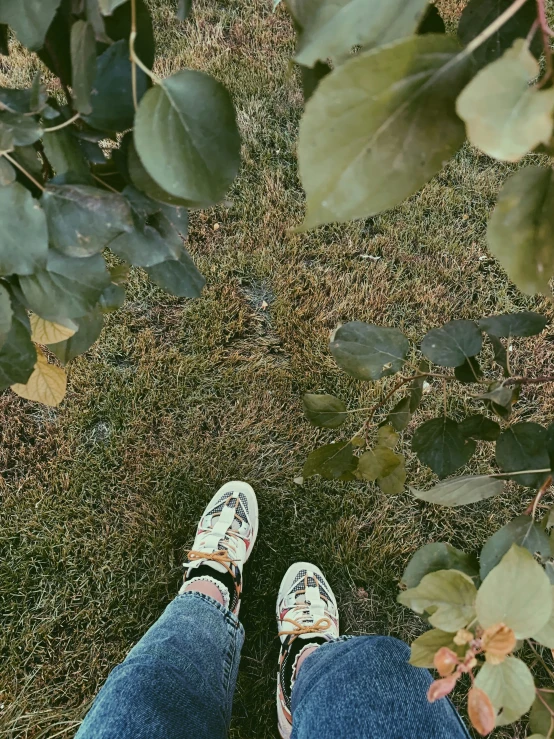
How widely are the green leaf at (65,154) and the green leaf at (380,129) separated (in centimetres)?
23

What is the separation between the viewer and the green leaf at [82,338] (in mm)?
664

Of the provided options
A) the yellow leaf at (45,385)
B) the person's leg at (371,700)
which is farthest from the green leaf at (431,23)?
the person's leg at (371,700)

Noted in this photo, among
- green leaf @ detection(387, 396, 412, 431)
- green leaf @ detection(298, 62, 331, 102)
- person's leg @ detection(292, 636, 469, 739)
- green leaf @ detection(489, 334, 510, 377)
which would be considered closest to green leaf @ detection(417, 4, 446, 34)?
green leaf @ detection(298, 62, 331, 102)

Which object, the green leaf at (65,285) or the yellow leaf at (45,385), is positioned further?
the yellow leaf at (45,385)

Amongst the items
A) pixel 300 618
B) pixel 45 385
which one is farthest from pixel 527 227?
pixel 300 618

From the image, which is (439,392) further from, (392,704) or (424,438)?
(424,438)

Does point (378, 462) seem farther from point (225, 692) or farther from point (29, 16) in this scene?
point (225, 692)

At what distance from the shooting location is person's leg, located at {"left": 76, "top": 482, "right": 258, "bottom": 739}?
1287mm

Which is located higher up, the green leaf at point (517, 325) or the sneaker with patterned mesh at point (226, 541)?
the green leaf at point (517, 325)

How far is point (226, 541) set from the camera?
72.9 inches

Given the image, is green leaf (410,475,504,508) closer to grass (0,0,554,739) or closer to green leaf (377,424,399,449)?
green leaf (377,424,399,449)

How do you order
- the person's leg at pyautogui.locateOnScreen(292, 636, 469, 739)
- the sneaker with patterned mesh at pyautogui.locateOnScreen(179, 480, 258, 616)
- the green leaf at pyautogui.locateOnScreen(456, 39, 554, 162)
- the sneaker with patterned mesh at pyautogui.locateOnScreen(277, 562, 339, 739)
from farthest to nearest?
the sneaker with patterned mesh at pyautogui.locateOnScreen(179, 480, 258, 616)
the sneaker with patterned mesh at pyautogui.locateOnScreen(277, 562, 339, 739)
the person's leg at pyautogui.locateOnScreen(292, 636, 469, 739)
the green leaf at pyautogui.locateOnScreen(456, 39, 554, 162)

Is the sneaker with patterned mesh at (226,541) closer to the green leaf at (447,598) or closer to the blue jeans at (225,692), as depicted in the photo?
the blue jeans at (225,692)

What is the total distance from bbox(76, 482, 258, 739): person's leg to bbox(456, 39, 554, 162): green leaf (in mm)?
1419
